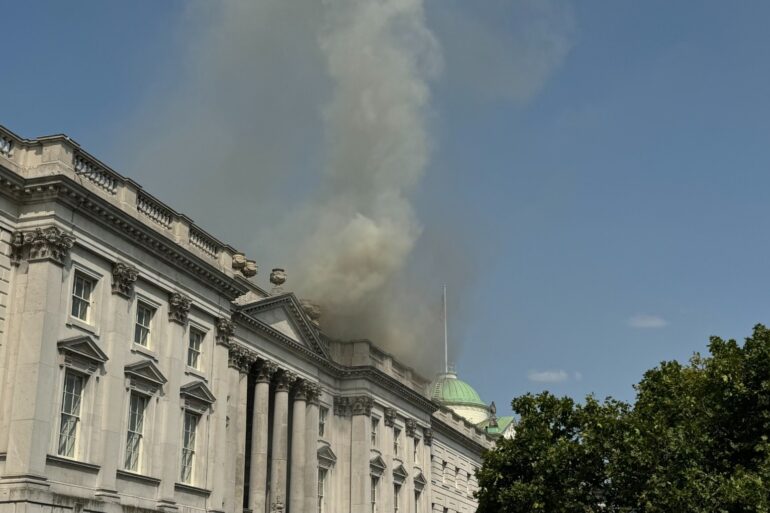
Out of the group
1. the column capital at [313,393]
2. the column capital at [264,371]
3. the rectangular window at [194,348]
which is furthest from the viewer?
the column capital at [313,393]

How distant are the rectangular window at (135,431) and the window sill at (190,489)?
225 cm

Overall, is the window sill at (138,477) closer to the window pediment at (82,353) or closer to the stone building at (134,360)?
the stone building at (134,360)

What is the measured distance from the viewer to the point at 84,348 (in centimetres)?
3091

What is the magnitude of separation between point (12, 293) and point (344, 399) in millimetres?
28274

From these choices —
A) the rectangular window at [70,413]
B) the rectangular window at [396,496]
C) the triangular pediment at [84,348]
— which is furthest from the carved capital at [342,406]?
the rectangular window at [70,413]

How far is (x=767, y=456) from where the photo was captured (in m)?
35.4

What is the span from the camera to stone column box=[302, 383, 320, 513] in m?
49.6

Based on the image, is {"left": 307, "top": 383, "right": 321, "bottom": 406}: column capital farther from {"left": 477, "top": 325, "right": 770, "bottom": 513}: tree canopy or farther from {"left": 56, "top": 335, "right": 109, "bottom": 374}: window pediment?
{"left": 56, "top": 335, "right": 109, "bottom": 374}: window pediment

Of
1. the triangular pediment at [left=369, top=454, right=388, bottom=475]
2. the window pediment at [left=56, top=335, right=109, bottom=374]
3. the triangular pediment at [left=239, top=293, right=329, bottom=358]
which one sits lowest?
the window pediment at [left=56, top=335, right=109, bottom=374]

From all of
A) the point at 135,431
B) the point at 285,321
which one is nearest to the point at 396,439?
the point at 285,321

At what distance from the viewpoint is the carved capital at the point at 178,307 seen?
36062 mm

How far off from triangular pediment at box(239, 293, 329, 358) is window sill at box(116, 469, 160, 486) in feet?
39.0

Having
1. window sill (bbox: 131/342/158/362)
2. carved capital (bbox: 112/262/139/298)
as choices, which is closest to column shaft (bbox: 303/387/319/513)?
window sill (bbox: 131/342/158/362)

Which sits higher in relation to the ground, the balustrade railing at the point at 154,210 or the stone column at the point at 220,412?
the balustrade railing at the point at 154,210
